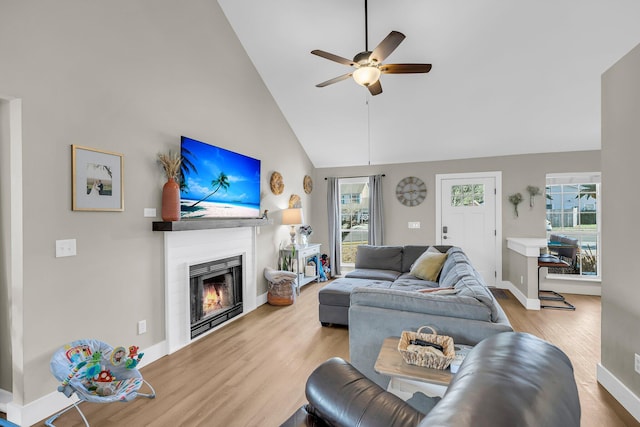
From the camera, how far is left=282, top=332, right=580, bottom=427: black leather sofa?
0.61 metres

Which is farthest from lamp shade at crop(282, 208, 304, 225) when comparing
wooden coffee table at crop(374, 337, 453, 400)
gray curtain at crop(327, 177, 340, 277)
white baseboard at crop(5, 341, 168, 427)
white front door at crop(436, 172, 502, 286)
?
wooden coffee table at crop(374, 337, 453, 400)

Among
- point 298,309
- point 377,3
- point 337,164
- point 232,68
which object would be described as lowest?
point 298,309

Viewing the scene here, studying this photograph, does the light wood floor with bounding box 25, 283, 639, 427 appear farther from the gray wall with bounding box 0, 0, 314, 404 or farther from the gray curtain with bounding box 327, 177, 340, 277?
the gray curtain with bounding box 327, 177, 340, 277

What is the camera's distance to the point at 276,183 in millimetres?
4992

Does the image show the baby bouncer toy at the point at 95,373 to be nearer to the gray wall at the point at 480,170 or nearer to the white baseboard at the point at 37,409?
the white baseboard at the point at 37,409

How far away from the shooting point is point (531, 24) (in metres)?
3.30

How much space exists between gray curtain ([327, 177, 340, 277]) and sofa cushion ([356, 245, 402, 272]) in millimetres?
1450

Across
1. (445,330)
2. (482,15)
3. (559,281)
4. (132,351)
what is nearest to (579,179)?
(559,281)

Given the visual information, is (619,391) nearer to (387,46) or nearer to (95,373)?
(387,46)

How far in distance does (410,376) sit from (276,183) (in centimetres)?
384

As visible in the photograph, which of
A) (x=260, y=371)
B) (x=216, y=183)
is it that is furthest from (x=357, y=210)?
(x=260, y=371)

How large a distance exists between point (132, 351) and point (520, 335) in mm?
2314

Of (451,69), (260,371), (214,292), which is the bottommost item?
(260,371)

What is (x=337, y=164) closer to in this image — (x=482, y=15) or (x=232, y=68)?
(x=232, y=68)
